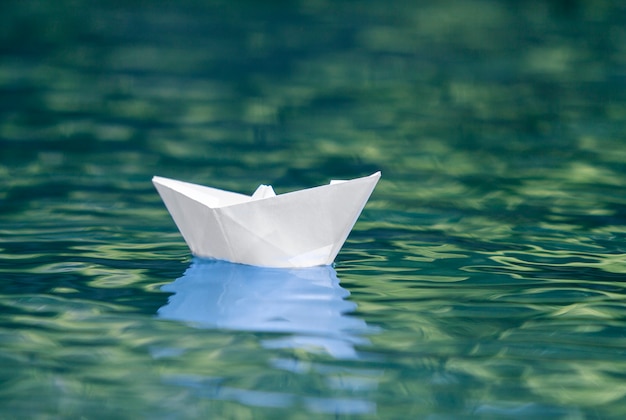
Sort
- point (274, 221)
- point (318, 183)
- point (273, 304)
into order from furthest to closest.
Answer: point (318, 183), point (274, 221), point (273, 304)

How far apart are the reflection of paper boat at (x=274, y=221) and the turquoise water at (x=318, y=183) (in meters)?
0.10

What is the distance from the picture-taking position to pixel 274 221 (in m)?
3.62

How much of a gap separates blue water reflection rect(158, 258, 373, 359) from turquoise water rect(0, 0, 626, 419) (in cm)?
1

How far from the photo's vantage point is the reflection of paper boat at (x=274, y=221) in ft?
11.7

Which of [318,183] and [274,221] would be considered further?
[318,183]

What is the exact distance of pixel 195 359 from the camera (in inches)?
116

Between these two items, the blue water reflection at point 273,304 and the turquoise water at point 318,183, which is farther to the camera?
the blue water reflection at point 273,304

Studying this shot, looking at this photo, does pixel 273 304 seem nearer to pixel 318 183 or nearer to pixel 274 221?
pixel 274 221

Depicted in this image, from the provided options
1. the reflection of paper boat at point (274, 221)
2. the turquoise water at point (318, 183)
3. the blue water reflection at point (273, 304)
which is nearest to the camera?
the turquoise water at point (318, 183)

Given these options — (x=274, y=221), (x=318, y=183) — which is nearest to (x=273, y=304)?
(x=274, y=221)

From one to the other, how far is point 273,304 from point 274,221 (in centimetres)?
31

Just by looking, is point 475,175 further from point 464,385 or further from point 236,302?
point 464,385

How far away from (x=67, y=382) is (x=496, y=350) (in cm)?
123

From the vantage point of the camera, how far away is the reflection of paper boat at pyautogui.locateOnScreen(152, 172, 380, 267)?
140 inches
